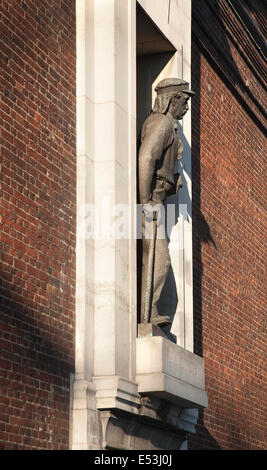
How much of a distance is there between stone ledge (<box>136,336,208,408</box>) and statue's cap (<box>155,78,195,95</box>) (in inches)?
116

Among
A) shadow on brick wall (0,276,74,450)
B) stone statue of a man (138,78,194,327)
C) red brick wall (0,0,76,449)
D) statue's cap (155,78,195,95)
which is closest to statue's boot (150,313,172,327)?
stone statue of a man (138,78,194,327)

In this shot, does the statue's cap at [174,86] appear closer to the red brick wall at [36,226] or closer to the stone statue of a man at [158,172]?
the stone statue of a man at [158,172]

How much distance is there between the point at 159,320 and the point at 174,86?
2.75 metres

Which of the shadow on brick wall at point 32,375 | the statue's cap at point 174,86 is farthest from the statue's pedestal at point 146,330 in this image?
the statue's cap at point 174,86

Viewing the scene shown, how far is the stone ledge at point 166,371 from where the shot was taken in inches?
402

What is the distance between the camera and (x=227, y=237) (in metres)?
14.6

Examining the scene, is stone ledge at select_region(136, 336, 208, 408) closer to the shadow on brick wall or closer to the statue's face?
the shadow on brick wall

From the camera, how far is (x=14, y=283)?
8750 millimetres

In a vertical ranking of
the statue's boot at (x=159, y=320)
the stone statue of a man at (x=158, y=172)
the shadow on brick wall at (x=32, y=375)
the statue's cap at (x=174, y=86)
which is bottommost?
the shadow on brick wall at (x=32, y=375)

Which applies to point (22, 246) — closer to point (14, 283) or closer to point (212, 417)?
point (14, 283)

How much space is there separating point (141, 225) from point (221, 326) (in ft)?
10.6

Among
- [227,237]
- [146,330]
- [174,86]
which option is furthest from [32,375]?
[227,237]

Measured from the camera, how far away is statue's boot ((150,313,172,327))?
1079 cm

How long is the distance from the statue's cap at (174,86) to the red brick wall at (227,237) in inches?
82.0
